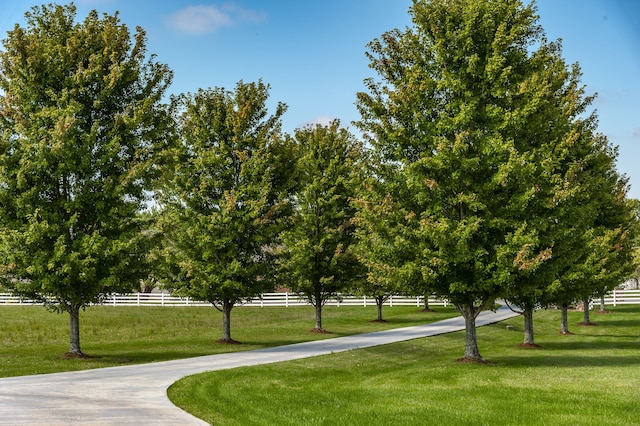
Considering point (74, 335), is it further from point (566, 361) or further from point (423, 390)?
point (566, 361)

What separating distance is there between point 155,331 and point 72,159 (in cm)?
1553

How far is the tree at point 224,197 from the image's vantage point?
29.3 metres

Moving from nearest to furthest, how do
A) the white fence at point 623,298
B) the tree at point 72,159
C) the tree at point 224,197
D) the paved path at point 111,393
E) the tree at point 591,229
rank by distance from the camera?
the paved path at point 111,393, the tree at point 72,159, the tree at point 591,229, the tree at point 224,197, the white fence at point 623,298

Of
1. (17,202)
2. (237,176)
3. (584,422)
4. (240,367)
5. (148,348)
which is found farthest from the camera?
(237,176)

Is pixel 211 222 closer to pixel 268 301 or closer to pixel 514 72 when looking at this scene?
pixel 514 72

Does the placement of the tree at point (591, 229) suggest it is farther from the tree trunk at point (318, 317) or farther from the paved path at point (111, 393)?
the tree trunk at point (318, 317)

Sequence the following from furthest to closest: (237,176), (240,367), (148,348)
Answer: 1. (237,176)
2. (148,348)
3. (240,367)

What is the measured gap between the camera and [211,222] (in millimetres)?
29281

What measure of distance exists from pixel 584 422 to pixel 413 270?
939 centimetres

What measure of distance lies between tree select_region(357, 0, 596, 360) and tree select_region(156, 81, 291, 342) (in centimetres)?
830

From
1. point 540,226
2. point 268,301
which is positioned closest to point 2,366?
point 540,226

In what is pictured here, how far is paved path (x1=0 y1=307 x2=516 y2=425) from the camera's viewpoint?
1168 centimetres

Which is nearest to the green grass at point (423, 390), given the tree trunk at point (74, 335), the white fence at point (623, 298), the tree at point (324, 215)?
the tree trunk at point (74, 335)

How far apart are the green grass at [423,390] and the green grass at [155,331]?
6.61 meters
